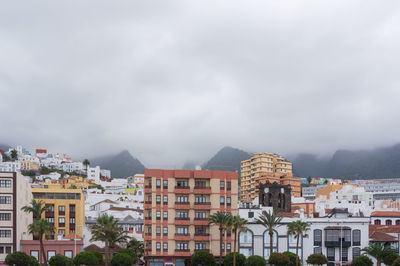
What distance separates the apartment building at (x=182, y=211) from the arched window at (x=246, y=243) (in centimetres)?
231

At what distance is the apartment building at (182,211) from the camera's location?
102m

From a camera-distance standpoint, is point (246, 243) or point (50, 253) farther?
point (246, 243)

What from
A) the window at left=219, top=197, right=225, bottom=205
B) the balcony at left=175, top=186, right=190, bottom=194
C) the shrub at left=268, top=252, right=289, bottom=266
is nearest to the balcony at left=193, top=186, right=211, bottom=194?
the balcony at left=175, top=186, right=190, bottom=194

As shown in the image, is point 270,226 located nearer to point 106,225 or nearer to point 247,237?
point 247,237

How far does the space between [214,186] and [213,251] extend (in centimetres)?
1196

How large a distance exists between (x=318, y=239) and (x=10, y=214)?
189 feet

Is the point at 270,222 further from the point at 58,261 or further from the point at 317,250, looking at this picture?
the point at 58,261

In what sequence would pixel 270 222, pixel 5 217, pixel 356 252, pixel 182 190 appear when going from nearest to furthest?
pixel 270 222
pixel 5 217
pixel 182 190
pixel 356 252

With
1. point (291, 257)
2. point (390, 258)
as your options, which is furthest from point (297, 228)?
point (390, 258)

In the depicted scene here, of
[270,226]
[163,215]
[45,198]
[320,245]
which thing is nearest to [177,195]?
[163,215]

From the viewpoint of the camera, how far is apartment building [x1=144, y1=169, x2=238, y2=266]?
336ft

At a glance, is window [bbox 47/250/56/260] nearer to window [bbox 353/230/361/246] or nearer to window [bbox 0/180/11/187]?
window [bbox 0/180/11/187]

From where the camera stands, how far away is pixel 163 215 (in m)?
103

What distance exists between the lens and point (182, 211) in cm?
10431
